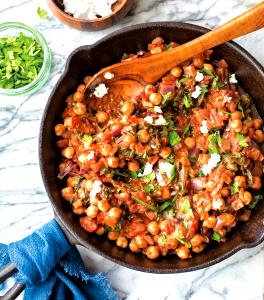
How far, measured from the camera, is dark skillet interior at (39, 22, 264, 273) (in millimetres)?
2986

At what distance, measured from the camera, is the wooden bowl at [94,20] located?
3285 millimetres

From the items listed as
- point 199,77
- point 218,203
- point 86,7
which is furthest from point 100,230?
point 86,7

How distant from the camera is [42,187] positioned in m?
3.43

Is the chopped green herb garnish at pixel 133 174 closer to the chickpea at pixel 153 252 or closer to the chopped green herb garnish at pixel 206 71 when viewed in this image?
the chickpea at pixel 153 252

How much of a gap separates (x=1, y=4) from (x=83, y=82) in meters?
0.75

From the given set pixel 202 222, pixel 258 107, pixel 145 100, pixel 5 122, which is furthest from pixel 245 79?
pixel 5 122

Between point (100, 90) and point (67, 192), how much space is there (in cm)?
54

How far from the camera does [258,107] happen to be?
3285 millimetres

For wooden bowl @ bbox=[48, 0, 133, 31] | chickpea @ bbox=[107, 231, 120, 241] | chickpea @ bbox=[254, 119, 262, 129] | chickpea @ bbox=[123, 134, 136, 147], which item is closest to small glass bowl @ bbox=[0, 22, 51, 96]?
wooden bowl @ bbox=[48, 0, 133, 31]

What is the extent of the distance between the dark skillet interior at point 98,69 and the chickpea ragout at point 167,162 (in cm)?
5

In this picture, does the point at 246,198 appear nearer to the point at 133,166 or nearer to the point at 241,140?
the point at 241,140

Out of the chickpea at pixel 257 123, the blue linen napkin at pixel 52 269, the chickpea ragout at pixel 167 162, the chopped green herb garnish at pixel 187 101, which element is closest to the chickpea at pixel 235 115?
the chickpea ragout at pixel 167 162

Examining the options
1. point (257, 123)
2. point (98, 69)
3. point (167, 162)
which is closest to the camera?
point (167, 162)

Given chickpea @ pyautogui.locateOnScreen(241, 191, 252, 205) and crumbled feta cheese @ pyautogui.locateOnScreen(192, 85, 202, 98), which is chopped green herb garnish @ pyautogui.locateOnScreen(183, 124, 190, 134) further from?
chickpea @ pyautogui.locateOnScreen(241, 191, 252, 205)
